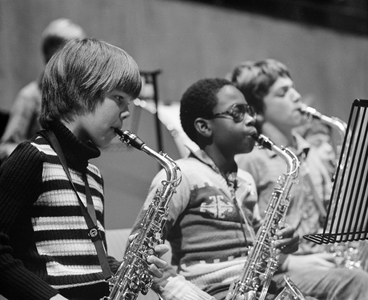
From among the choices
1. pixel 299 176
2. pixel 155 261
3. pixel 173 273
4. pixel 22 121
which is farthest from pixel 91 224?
pixel 299 176

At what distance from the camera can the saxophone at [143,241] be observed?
184 cm

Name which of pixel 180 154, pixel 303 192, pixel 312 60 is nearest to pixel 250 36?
pixel 312 60

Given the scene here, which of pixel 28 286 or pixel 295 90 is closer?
pixel 28 286

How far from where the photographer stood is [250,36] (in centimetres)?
349

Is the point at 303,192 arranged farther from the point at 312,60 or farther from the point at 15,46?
the point at 15,46

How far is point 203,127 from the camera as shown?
2352mm

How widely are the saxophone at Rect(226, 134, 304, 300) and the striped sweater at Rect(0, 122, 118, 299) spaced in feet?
1.86

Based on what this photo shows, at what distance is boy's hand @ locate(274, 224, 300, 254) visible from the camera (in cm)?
225

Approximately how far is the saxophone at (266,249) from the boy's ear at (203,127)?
8.0 inches

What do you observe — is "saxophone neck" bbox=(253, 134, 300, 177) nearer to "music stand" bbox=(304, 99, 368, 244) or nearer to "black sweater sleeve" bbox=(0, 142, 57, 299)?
"music stand" bbox=(304, 99, 368, 244)

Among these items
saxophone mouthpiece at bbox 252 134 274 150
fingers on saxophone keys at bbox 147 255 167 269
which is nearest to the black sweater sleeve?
fingers on saxophone keys at bbox 147 255 167 269

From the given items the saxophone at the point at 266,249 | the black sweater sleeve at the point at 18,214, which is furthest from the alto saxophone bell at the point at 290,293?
the black sweater sleeve at the point at 18,214

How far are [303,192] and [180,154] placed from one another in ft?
2.56

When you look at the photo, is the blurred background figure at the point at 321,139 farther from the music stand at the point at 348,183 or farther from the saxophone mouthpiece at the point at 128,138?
the saxophone mouthpiece at the point at 128,138
